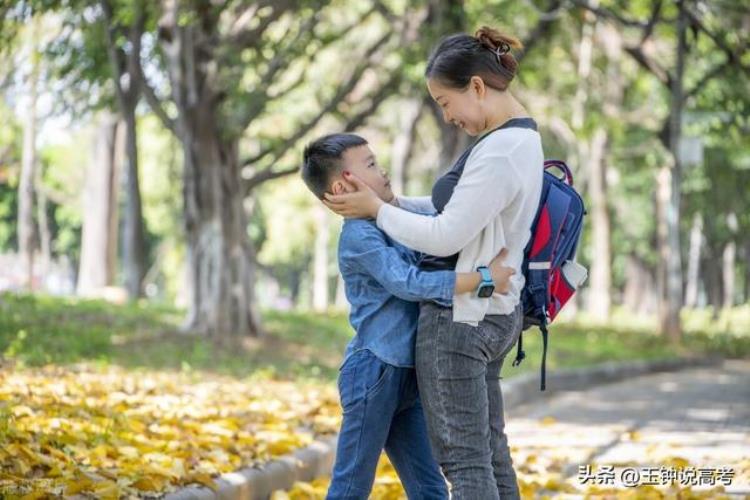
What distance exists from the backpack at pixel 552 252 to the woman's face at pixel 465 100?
0.33m

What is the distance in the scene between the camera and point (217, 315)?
14914 mm

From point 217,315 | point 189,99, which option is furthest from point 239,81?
point 217,315

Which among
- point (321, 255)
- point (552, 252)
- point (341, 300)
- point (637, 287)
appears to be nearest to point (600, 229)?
point (321, 255)

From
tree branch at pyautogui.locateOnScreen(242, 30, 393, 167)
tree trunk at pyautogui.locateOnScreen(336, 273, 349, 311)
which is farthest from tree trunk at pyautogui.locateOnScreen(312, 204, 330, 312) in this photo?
tree branch at pyautogui.locateOnScreen(242, 30, 393, 167)

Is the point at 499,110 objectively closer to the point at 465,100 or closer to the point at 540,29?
the point at 465,100

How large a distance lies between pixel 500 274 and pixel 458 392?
0.39 meters

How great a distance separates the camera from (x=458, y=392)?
382 cm

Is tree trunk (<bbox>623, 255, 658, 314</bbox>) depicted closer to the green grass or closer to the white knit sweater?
the green grass

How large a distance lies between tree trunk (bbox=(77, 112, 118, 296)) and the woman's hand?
21.8 metres

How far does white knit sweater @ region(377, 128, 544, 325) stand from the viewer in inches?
147

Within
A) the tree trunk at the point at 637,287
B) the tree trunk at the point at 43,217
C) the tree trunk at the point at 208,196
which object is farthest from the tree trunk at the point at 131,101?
the tree trunk at the point at 637,287

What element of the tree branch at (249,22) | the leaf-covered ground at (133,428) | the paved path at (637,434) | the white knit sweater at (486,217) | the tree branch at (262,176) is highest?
the tree branch at (249,22)

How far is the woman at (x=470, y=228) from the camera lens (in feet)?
12.3

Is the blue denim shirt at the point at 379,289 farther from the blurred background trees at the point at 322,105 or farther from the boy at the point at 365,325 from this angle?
the blurred background trees at the point at 322,105
